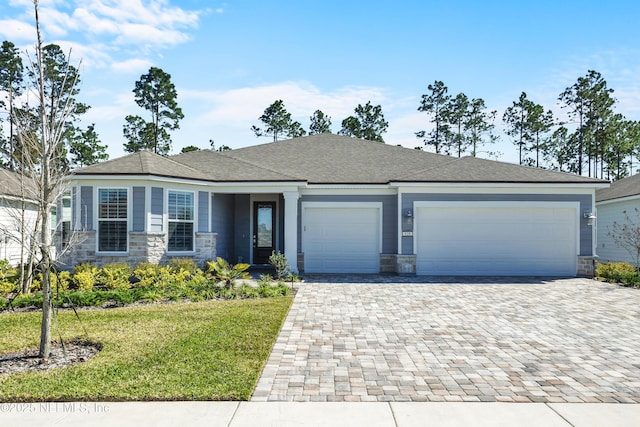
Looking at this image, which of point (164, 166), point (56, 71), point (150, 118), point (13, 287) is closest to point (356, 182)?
point (164, 166)

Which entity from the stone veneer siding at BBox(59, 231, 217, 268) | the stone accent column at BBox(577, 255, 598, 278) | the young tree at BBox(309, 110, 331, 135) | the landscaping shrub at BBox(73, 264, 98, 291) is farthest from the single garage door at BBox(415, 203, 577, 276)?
the young tree at BBox(309, 110, 331, 135)

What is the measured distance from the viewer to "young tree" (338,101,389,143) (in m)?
35.8

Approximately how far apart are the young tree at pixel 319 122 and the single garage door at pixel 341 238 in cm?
2455

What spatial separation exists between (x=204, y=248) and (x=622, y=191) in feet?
56.4

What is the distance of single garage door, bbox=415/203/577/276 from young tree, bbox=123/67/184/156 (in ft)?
82.5

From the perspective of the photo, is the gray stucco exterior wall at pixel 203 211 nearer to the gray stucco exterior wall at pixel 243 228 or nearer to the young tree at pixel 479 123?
the gray stucco exterior wall at pixel 243 228

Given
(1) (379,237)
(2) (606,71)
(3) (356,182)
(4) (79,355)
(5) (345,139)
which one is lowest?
(4) (79,355)

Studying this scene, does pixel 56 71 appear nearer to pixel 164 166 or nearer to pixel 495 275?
pixel 164 166

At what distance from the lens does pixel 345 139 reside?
19.3 metres

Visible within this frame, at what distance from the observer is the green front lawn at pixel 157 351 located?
4441mm

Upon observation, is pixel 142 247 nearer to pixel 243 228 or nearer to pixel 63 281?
pixel 63 281

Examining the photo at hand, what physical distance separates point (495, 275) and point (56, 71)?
24.8 m

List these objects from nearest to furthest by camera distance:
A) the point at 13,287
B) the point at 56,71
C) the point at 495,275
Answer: the point at 13,287 < the point at 495,275 < the point at 56,71

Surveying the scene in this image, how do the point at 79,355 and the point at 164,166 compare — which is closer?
the point at 79,355
